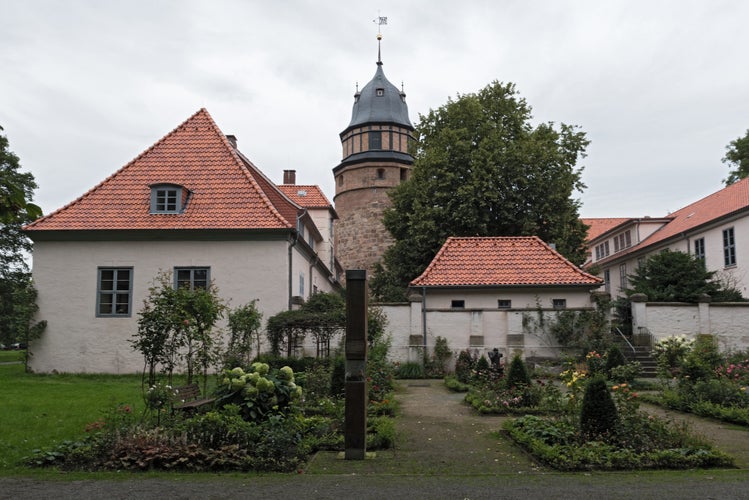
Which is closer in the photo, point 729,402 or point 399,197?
point 729,402

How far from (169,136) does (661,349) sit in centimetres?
1865

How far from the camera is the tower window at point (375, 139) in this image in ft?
150

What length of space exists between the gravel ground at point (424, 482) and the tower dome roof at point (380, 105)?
39.3 m

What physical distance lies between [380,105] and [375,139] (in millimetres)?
2702

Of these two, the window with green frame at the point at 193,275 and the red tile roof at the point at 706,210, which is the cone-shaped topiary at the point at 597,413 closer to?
the window with green frame at the point at 193,275

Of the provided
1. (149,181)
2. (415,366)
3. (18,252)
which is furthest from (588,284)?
(18,252)

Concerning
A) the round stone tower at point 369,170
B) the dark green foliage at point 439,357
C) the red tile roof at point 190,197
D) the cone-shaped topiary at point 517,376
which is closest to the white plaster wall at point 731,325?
the dark green foliage at point 439,357

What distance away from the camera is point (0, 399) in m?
13.4

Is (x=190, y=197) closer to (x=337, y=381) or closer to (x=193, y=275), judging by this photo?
(x=193, y=275)

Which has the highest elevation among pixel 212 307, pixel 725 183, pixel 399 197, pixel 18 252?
pixel 725 183

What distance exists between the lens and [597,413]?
8.56 meters

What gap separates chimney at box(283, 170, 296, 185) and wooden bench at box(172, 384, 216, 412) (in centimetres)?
3256

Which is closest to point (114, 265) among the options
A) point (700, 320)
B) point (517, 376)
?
point (517, 376)

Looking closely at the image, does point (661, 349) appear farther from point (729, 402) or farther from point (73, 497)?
point (73, 497)
